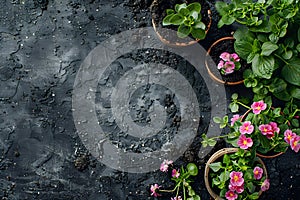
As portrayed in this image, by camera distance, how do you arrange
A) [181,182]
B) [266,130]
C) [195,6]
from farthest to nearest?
[181,182] < [195,6] < [266,130]

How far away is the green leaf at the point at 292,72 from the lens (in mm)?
2125

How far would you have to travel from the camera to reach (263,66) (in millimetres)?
2104

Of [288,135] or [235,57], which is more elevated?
[235,57]

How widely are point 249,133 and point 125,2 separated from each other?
1009 millimetres

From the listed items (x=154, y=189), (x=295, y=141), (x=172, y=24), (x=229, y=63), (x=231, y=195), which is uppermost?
(x=172, y=24)

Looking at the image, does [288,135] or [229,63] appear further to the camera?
[229,63]

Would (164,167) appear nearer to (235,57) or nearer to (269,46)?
(235,57)

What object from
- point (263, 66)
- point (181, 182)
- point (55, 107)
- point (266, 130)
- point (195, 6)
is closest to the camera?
point (266, 130)

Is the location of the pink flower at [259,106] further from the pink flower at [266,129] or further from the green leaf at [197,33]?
the green leaf at [197,33]

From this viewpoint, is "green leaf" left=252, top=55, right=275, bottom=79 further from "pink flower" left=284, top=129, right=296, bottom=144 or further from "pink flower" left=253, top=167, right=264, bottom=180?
"pink flower" left=253, top=167, right=264, bottom=180

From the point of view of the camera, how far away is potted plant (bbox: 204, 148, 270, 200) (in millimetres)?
2055

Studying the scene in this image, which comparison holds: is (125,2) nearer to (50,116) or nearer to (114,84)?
(114,84)

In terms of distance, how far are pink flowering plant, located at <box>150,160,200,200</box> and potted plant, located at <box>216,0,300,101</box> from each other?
45 centimetres

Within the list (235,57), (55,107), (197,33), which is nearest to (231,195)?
(235,57)
